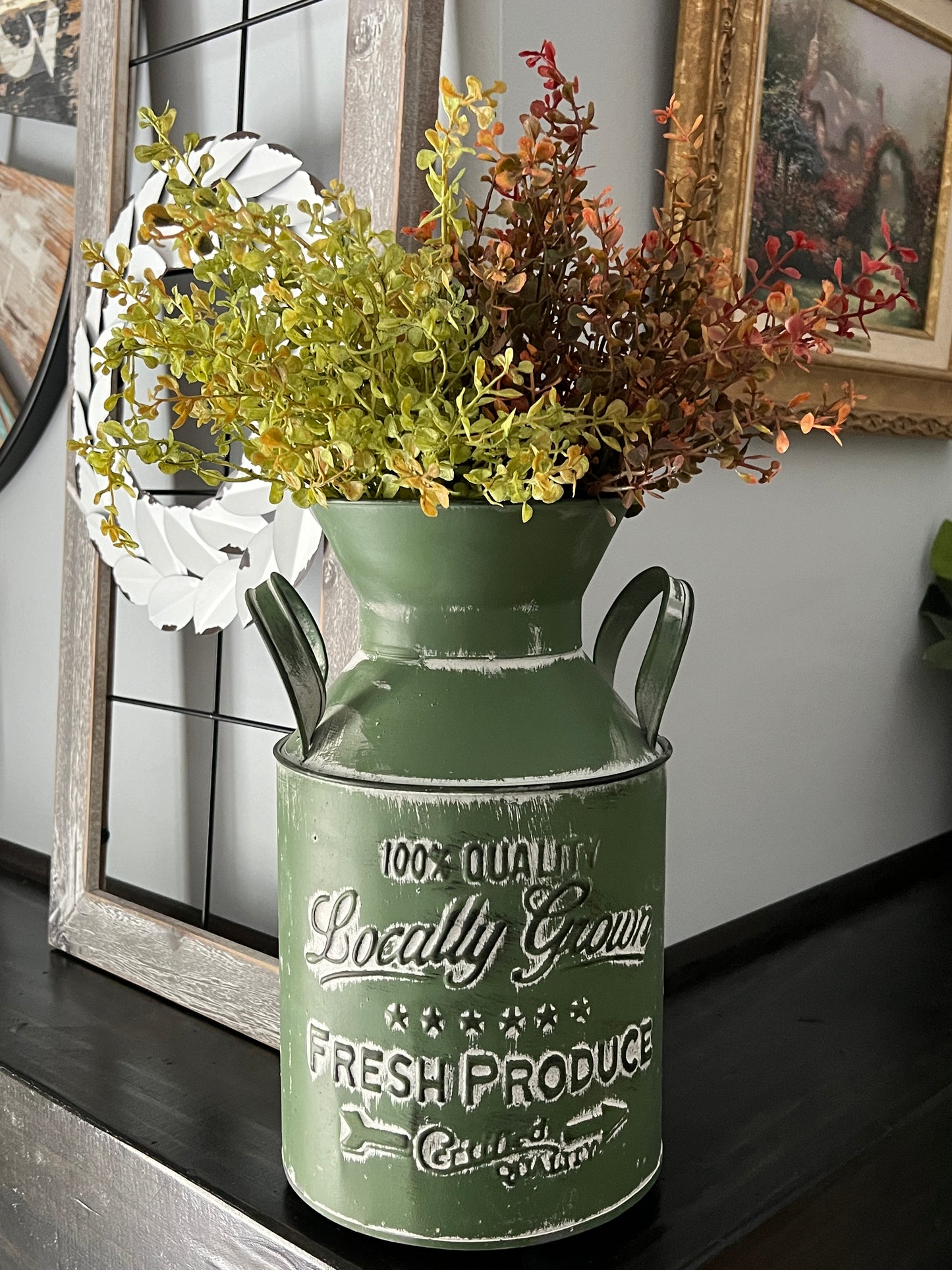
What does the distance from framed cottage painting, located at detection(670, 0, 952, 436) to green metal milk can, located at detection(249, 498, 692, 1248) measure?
0.49 meters

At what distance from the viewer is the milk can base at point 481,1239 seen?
0.80 m

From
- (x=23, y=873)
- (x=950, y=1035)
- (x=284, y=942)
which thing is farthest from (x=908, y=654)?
(x=23, y=873)

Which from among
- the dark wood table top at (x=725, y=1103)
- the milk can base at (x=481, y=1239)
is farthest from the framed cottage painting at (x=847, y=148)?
the milk can base at (x=481, y=1239)

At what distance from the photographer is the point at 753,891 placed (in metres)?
1.37

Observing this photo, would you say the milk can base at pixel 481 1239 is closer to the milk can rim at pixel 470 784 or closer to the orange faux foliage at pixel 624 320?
the milk can rim at pixel 470 784

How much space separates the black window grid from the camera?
122cm

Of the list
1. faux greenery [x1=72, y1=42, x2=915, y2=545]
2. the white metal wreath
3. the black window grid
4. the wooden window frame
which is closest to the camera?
faux greenery [x1=72, y1=42, x2=915, y2=545]

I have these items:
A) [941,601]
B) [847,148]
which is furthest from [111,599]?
[941,601]

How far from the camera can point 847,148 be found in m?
1.32

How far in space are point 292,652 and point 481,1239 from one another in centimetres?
42

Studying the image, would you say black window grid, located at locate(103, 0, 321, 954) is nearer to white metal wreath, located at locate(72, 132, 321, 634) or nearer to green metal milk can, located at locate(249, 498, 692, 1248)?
white metal wreath, located at locate(72, 132, 321, 634)

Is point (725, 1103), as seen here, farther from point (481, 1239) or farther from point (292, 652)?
point (292, 652)

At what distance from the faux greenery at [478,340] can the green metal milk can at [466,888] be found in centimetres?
6

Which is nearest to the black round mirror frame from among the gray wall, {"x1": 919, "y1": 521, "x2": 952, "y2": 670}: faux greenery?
the gray wall
